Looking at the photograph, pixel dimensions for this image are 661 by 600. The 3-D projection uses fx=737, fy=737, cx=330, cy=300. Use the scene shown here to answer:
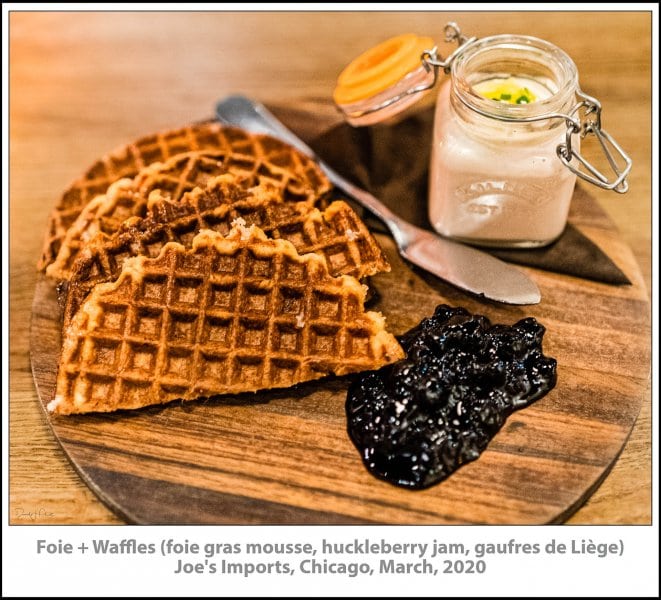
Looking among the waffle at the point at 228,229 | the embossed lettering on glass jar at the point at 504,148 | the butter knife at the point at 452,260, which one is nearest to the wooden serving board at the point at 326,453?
the butter knife at the point at 452,260

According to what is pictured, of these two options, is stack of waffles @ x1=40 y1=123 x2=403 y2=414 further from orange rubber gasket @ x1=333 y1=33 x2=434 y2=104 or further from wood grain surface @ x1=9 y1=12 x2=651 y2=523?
orange rubber gasket @ x1=333 y1=33 x2=434 y2=104

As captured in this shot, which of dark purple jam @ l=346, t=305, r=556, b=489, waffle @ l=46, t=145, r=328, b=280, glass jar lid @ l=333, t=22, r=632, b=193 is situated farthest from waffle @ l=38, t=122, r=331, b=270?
dark purple jam @ l=346, t=305, r=556, b=489

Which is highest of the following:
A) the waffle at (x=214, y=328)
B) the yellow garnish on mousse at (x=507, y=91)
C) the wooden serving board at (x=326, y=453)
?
the yellow garnish on mousse at (x=507, y=91)

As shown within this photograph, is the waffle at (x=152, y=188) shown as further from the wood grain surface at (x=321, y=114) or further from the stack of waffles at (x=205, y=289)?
the wood grain surface at (x=321, y=114)

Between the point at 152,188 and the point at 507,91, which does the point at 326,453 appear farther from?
the point at 507,91

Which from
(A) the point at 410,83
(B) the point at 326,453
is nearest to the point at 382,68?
(A) the point at 410,83
